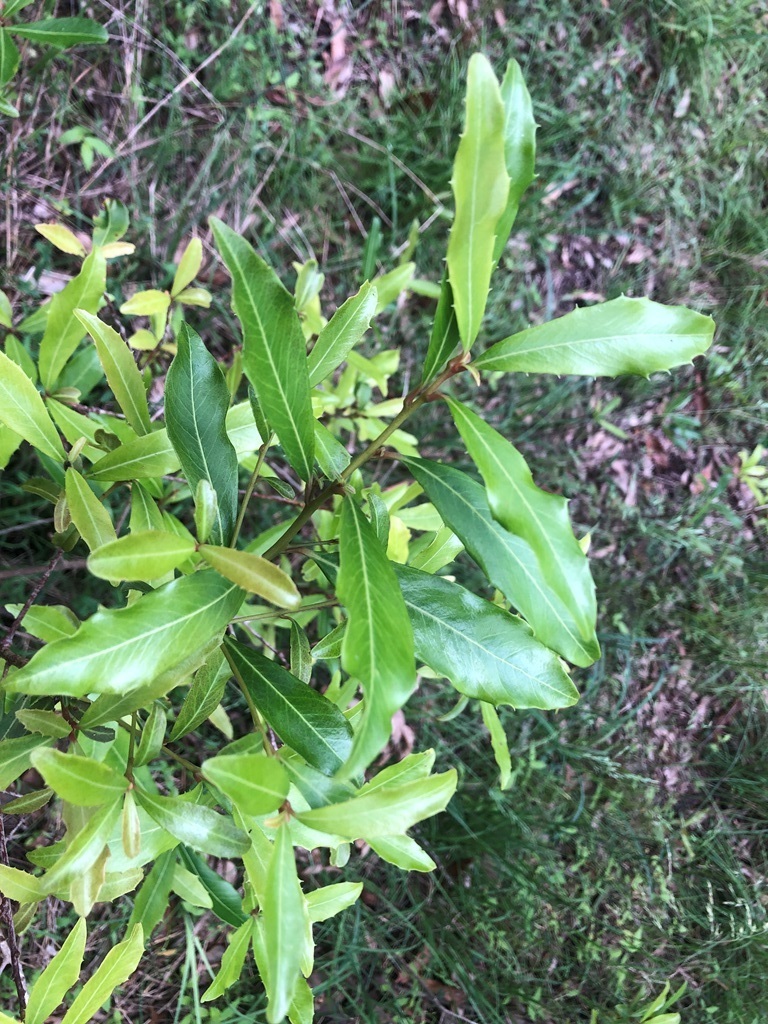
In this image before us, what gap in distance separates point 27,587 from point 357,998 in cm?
159

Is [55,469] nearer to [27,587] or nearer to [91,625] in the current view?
[91,625]

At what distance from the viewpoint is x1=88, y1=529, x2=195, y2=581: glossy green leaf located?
631mm

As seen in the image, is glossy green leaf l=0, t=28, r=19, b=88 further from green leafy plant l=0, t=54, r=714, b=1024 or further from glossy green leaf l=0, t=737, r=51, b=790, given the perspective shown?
glossy green leaf l=0, t=737, r=51, b=790

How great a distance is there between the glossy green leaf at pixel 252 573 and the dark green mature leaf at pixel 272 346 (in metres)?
0.14

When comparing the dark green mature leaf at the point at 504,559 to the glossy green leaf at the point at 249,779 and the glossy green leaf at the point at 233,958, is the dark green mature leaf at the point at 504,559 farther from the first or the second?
the glossy green leaf at the point at 233,958

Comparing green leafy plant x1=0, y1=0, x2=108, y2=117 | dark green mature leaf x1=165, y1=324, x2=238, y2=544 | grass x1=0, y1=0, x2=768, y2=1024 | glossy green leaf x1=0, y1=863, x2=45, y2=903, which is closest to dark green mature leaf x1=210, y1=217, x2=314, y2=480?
dark green mature leaf x1=165, y1=324, x2=238, y2=544

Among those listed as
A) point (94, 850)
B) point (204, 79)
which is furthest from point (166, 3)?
point (94, 850)

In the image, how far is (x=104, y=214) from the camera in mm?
1494

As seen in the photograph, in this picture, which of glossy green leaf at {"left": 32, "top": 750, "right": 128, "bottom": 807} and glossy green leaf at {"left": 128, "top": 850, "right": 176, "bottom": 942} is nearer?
glossy green leaf at {"left": 32, "top": 750, "right": 128, "bottom": 807}

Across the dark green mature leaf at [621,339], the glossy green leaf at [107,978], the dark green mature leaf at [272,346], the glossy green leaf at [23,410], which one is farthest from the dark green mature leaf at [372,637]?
the glossy green leaf at [107,978]

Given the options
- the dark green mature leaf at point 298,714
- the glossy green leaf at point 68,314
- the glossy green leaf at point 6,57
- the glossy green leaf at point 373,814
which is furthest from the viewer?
the glossy green leaf at point 6,57

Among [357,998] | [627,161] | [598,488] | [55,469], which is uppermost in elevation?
[55,469]

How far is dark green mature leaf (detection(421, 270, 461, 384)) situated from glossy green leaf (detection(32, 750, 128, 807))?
1.75 ft

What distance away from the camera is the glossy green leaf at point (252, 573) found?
63cm
